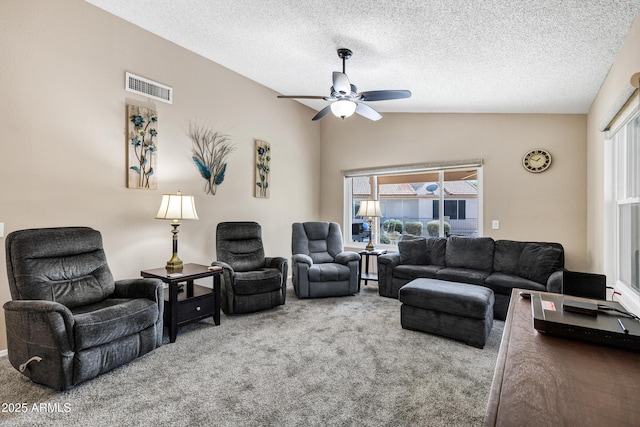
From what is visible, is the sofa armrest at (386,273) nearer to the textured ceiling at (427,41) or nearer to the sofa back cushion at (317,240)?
the sofa back cushion at (317,240)

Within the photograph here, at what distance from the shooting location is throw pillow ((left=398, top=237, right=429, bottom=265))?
15.0ft

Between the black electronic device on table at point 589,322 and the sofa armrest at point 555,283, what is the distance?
2079 mm

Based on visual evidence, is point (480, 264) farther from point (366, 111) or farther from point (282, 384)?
point (282, 384)

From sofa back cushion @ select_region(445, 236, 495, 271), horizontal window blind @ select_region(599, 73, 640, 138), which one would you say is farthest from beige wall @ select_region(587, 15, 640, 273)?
sofa back cushion @ select_region(445, 236, 495, 271)

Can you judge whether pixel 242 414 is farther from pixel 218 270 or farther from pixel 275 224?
pixel 275 224

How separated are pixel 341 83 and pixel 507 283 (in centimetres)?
279

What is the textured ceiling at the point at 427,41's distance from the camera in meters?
2.27

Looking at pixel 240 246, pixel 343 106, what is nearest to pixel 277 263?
pixel 240 246

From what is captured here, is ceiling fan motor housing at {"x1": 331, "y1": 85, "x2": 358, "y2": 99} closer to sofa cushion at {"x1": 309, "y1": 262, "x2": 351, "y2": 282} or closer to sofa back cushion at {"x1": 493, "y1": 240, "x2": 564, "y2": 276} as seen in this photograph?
sofa cushion at {"x1": 309, "y1": 262, "x2": 351, "y2": 282}

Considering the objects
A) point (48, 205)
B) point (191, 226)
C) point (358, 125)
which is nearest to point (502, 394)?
point (48, 205)

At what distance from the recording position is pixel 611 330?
1.09 m

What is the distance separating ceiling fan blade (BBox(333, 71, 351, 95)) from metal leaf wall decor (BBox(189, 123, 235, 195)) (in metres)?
1.95

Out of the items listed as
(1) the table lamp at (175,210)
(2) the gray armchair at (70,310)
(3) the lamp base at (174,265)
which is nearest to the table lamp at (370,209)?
(1) the table lamp at (175,210)

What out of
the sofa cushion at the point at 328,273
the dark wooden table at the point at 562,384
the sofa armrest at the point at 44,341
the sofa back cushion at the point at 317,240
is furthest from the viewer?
the sofa back cushion at the point at 317,240
